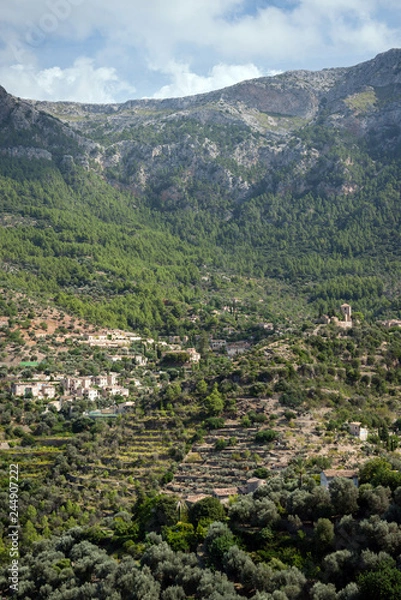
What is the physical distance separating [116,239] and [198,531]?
299 ft

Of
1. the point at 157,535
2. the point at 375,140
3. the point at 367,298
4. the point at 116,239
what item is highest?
the point at 375,140

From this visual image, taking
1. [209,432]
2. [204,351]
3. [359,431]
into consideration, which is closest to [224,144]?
[204,351]

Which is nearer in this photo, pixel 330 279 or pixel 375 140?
pixel 330 279

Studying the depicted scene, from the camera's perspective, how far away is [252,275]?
122 metres

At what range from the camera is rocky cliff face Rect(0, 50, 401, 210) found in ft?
487

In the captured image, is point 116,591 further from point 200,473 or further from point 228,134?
point 228,134

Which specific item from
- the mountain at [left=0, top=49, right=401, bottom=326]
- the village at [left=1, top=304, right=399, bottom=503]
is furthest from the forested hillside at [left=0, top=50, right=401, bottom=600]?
the mountain at [left=0, top=49, right=401, bottom=326]

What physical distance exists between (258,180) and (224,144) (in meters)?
15.5

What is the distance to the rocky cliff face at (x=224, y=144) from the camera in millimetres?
148500

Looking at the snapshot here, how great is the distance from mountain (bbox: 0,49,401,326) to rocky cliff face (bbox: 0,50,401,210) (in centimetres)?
29

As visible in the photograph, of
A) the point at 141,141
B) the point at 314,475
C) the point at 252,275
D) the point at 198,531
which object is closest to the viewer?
the point at 198,531

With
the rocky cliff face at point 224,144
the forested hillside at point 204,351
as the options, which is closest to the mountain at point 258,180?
the rocky cliff face at point 224,144

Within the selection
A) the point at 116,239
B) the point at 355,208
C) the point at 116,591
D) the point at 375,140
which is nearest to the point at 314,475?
the point at 116,591

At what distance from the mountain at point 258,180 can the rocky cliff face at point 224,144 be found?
292 millimetres
